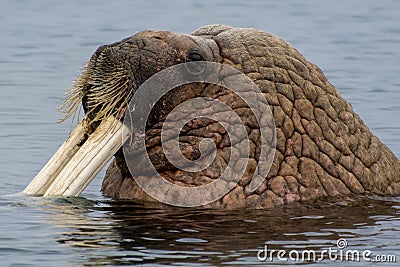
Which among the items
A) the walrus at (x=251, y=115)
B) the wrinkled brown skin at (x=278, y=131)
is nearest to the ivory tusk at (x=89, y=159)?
the walrus at (x=251, y=115)

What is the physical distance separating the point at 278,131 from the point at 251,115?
280 millimetres

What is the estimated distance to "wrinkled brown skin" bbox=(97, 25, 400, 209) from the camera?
442 inches

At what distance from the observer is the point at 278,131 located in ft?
37.3

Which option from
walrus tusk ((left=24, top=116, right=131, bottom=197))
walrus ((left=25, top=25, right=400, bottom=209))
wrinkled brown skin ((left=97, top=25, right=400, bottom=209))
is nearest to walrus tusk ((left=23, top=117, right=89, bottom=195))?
walrus tusk ((left=24, top=116, right=131, bottom=197))

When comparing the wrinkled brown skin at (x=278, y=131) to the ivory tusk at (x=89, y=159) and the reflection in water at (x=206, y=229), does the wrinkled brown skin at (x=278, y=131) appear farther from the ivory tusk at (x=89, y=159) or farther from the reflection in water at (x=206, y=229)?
the ivory tusk at (x=89, y=159)

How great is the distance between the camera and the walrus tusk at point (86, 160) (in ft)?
36.0

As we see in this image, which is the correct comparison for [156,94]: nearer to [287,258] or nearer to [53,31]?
[287,258]

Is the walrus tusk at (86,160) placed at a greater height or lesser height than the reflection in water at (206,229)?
greater

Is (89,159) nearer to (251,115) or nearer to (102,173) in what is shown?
(251,115)

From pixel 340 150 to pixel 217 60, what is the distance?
135cm

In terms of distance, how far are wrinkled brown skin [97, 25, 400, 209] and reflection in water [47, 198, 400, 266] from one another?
0.56 feet

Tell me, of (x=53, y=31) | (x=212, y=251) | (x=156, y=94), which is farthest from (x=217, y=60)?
(x=53, y=31)

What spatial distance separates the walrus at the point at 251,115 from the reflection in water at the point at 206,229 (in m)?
0.19

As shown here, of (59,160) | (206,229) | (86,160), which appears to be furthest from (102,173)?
(206,229)
